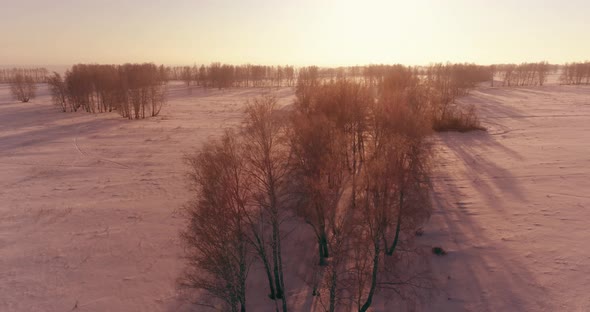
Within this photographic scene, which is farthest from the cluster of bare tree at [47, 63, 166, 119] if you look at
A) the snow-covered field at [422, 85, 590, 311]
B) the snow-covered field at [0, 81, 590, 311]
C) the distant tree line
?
the snow-covered field at [422, 85, 590, 311]

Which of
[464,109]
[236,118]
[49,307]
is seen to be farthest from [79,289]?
[464,109]

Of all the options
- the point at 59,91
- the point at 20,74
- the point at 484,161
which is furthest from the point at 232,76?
the point at 484,161

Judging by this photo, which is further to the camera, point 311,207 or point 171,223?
point 171,223

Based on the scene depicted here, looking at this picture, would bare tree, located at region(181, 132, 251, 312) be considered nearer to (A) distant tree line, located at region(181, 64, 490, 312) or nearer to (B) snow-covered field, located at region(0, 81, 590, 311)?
(A) distant tree line, located at region(181, 64, 490, 312)

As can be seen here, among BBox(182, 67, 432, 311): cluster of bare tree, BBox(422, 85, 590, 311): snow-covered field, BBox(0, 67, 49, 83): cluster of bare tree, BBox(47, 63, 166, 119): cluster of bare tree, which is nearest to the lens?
BBox(182, 67, 432, 311): cluster of bare tree

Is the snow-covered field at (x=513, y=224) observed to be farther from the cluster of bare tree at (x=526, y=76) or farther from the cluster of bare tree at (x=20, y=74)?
the cluster of bare tree at (x=20, y=74)

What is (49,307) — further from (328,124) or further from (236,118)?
(236,118)

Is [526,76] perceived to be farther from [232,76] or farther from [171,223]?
[171,223]
